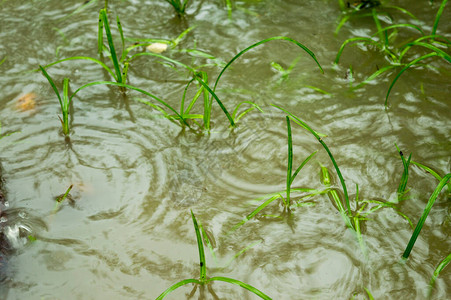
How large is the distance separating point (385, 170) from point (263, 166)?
598mm

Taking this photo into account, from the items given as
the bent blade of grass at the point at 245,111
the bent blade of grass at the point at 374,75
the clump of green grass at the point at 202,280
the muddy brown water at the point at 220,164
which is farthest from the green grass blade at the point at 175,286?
the bent blade of grass at the point at 374,75

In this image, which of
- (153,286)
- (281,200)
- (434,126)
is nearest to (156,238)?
(153,286)

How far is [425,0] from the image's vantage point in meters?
3.16

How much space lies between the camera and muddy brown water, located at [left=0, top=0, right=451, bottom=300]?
181cm

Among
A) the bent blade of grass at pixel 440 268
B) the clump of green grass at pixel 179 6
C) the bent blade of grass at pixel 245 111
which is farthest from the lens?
the clump of green grass at pixel 179 6

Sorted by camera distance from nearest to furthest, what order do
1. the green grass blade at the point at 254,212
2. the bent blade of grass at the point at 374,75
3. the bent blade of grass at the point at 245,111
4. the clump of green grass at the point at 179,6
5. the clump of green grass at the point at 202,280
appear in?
the clump of green grass at the point at 202,280 < the green grass blade at the point at 254,212 < the bent blade of grass at the point at 245,111 < the bent blade of grass at the point at 374,75 < the clump of green grass at the point at 179,6

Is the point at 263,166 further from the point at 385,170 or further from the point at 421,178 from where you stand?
the point at 421,178

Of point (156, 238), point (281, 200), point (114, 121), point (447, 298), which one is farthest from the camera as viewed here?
point (114, 121)

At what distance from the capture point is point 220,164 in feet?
7.38

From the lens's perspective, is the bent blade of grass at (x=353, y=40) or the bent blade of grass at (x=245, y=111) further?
the bent blade of grass at (x=353, y=40)

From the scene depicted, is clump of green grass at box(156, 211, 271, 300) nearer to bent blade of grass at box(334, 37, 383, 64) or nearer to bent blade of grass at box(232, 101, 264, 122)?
bent blade of grass at box(232, 101, 264, 122)

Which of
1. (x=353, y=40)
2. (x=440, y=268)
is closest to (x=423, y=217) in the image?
(x=440, y=268)

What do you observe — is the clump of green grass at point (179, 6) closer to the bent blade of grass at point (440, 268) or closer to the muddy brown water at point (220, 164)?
the muddy brown water at point (220, 164)

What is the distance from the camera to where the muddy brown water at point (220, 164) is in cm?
181
